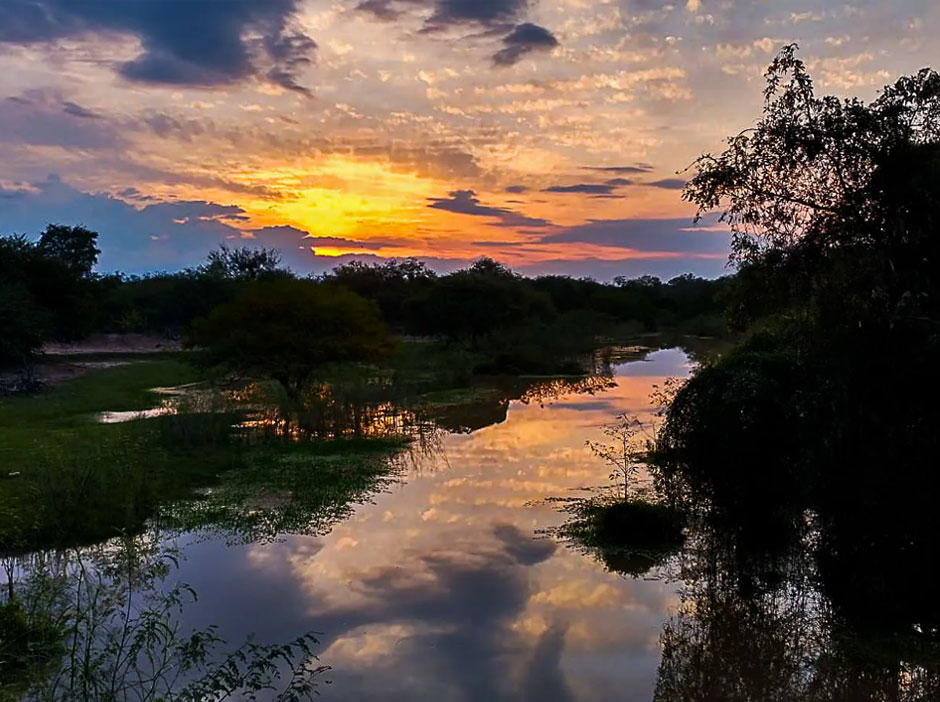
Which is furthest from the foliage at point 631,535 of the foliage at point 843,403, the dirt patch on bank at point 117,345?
the dirt patch on bank at point 117,345

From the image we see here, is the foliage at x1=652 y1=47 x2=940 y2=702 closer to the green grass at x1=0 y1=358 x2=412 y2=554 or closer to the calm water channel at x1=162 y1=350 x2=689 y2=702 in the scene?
the calm water channel at x1=162 y1=350 x2=689 y2=702

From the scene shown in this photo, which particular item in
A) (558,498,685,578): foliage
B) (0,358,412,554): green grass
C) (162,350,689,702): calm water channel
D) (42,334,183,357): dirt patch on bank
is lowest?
(162,350,689,702): calm water channel

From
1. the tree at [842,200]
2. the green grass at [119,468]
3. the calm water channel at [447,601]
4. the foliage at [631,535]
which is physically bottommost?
the calm water channel at [447,601]

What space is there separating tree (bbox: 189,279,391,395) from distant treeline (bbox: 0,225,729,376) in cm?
80

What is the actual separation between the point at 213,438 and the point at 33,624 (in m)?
10.5

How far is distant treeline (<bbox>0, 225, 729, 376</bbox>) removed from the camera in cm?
3581

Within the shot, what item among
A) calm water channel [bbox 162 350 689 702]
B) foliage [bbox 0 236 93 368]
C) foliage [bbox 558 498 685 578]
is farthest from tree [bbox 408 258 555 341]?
foliage [bbox 558 498 685 578]

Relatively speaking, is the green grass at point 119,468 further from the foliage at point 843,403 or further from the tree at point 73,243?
the tree at point 73,243

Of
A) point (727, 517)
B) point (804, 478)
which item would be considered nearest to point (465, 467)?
point (727, 517)

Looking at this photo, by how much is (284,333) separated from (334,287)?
428cm

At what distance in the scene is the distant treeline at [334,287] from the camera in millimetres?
35812

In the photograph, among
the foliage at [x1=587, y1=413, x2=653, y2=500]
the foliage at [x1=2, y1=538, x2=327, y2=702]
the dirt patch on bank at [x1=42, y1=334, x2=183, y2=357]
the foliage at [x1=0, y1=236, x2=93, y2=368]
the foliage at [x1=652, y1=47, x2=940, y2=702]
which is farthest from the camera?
the dirt patch on bank at [x1=42, y1=334, x2=183, y2=357]

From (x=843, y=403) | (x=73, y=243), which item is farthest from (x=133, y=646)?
(x=73, y=243)

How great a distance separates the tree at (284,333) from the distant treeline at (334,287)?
0.80 m
